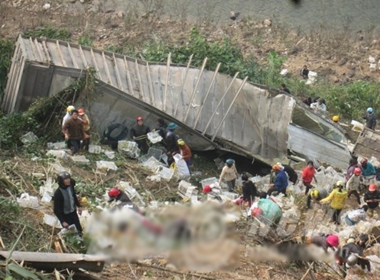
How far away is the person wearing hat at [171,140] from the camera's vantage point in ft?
29.9

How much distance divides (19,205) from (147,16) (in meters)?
10.3

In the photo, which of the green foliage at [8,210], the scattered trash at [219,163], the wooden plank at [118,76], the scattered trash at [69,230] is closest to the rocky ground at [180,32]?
the wooden plank at [118,76]

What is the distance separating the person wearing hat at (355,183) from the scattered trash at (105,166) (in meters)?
3.44

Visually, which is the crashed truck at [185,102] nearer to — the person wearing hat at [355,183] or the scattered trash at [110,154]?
the scattered trash at [110,154]

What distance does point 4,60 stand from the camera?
1092 cm

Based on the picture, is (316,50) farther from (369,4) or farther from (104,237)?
(104,237)

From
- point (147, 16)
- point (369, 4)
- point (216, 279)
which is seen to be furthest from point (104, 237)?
point (369, 4)

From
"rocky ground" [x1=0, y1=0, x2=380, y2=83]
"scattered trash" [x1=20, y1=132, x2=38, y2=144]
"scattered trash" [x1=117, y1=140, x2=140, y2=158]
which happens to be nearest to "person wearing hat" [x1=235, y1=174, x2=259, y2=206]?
Result: "scattered trash" [x1=117, y1=140, x2=140, y2=158]

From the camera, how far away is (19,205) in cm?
645

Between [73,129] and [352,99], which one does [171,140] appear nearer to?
[73,129]

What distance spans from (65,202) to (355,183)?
480cm

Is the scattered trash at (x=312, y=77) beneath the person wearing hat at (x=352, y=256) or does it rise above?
above

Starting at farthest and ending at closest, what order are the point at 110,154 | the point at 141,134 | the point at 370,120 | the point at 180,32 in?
the point at 180,32 → the point at 370,120 → the point at 141,134 → the point at 110,154

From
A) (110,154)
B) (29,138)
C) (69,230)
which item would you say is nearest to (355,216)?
(110,154)
